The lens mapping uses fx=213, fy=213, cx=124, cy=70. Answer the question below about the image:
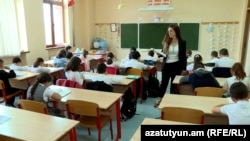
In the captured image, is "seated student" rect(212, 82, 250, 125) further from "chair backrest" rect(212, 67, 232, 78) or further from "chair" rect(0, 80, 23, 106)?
"chair" rect(0, 80, 23, 106)

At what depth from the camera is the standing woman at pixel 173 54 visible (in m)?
3.45

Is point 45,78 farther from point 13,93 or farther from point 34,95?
point 13,93

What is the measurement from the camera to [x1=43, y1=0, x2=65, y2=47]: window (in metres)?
6.56

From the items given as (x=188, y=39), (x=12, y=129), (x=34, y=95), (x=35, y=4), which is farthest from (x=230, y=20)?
(x=12, y=129)

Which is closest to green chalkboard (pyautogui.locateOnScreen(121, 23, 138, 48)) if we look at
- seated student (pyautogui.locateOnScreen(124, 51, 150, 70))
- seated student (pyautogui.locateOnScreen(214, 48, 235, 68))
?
seated student (pyautogui.locateOnScreen(124, 51, 150, 70))

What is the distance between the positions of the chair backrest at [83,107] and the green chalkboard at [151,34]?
18.4ft

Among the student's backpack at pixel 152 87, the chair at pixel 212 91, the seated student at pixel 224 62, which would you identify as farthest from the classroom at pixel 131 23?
the chair at pixel 212 91

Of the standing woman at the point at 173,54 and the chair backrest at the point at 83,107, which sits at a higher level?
the standing woman at the point at 173,54

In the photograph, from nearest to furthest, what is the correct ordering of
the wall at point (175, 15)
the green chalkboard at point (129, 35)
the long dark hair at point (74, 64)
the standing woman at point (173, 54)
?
the long dark hair at point (74, 64) → the standing woman at point (173, 54) → the wall at point (175, 15) → the green chalkboard at point (129, 35)

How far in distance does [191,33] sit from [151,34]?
1361 mm

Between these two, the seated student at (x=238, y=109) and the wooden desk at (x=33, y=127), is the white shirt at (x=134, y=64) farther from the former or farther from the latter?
the wooden desk at (x=33, y=127)

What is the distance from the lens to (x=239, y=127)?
883 mm

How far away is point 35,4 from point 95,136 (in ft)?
14.4

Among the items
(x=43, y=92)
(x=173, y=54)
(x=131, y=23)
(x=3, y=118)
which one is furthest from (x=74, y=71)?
(x=131, y=23)
